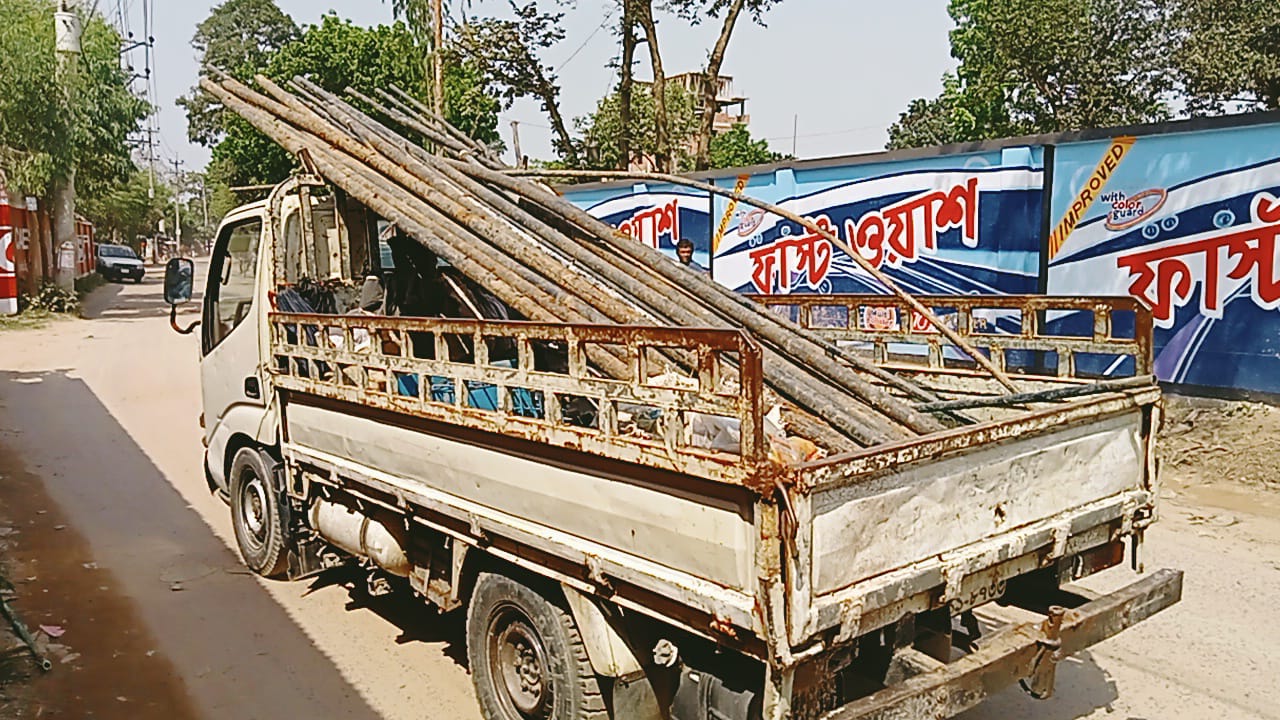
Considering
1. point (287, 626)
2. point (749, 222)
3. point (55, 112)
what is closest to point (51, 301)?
point (55, 112)

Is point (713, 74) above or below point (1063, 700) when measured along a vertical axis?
above

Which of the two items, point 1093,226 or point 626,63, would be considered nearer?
point 1093,226

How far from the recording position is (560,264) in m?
4.33

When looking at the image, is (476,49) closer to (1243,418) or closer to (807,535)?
(1243,418)

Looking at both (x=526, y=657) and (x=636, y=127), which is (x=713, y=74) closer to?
(x=636, y=127)

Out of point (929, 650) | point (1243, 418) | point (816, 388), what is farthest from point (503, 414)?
point (1243, 418)

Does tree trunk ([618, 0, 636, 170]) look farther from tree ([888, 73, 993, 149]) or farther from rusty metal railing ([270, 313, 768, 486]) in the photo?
rusty metal railing ([270, 313, 768, 486])

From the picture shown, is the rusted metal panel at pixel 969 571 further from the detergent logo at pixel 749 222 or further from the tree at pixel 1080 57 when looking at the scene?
the tree at pixel 1080 57

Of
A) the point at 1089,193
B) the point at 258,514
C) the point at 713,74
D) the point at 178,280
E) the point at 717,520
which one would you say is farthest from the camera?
the point at 713,74

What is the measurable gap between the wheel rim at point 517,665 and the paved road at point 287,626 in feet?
1.63

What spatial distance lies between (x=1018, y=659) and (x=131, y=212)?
213 feet

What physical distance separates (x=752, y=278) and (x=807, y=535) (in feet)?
35.2

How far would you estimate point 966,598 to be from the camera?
3248mm

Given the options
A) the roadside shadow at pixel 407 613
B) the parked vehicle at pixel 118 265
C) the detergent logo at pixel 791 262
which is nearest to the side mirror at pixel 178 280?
the roadside shadow at pixel 407 613
